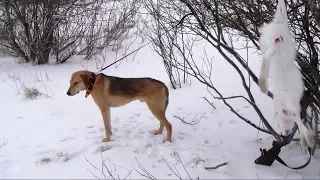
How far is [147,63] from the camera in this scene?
8.09m

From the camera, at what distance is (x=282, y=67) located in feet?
5.71

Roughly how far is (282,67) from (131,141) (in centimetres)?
254

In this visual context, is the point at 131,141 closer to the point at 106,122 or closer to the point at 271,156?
the point at 106,122

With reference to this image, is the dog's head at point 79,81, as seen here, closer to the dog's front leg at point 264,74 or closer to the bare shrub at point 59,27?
the dog's front leg at point 264,74

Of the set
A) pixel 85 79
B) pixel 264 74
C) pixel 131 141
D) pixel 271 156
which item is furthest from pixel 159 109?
pixel 264 74

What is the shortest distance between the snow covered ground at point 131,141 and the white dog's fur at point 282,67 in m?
1.43

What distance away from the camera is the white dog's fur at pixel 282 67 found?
1.69 m

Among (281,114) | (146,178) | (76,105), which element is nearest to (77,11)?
(76,105)

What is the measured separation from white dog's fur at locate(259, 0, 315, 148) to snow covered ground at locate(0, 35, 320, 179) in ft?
4.69

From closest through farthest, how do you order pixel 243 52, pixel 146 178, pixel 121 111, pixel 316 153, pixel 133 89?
pixel 146 178, pixel 316 153, pixel 133 89, pixel 121 111, pixel 243 52

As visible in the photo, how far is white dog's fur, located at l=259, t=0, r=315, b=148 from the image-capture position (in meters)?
1.69

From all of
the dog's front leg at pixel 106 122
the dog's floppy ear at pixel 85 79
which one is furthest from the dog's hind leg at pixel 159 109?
the dog's floppy ear at pixel 85 79

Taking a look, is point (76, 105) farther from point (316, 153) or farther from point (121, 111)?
point (316, 153)

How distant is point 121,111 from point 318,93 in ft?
9.47
